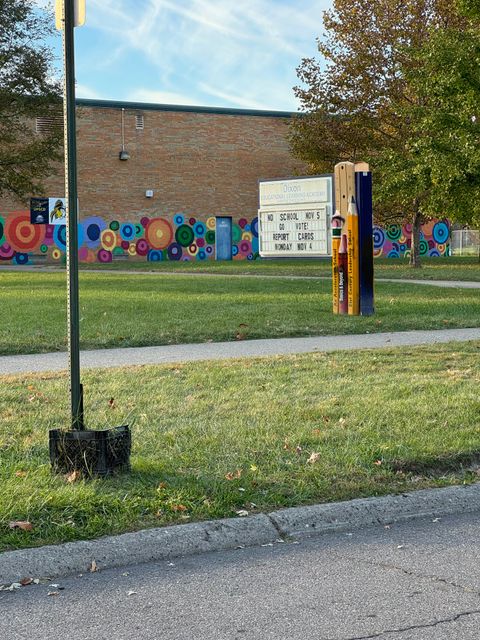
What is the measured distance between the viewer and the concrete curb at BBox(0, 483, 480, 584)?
407cm

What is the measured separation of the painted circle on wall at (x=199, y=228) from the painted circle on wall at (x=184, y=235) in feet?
0.74

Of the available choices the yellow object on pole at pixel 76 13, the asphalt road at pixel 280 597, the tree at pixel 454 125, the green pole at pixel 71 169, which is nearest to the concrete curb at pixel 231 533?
the asphalt road at pixel 280 597

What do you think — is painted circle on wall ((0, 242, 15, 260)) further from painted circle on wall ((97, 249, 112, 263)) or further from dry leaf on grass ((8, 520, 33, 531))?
dry leaf on grass ((8, 520, 33, 531))

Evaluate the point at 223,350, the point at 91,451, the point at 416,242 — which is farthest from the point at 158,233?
the point at 91,451

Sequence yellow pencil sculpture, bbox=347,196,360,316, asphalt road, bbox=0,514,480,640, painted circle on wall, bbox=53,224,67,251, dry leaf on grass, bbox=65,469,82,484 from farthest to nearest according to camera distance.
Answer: painted circle on wall, bbox=53,224,67,251 → yellow pencil sculpture, bbox=347,196,360,316 → dry leaf on grass, bbox=65,469,82,484 → asphalt road, bbox=0,514,480,640

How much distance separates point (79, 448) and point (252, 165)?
133 feet

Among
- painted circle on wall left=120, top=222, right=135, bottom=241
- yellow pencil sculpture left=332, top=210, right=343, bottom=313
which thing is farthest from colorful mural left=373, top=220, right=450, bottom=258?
yellow pencil sculpture left=332, top=210, right=343, bottom=313

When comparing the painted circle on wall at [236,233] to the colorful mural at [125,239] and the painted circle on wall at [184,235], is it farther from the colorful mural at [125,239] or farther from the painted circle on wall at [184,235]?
the painted circle on wall at [184,235]

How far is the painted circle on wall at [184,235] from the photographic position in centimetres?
4412

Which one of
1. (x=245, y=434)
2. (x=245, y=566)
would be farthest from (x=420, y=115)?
(x=245, y=566)

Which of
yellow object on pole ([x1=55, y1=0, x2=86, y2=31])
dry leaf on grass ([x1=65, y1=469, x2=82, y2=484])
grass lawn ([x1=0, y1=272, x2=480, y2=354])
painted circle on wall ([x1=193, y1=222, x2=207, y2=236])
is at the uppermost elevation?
painted circle on wall ([x1=193, y1=222, x2=207, y2=236])

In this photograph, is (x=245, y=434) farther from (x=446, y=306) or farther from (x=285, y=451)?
(x=446, y=306)

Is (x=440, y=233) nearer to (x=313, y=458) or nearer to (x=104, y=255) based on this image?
(x=104, y=255)

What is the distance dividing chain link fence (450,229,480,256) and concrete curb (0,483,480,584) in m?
49.0
